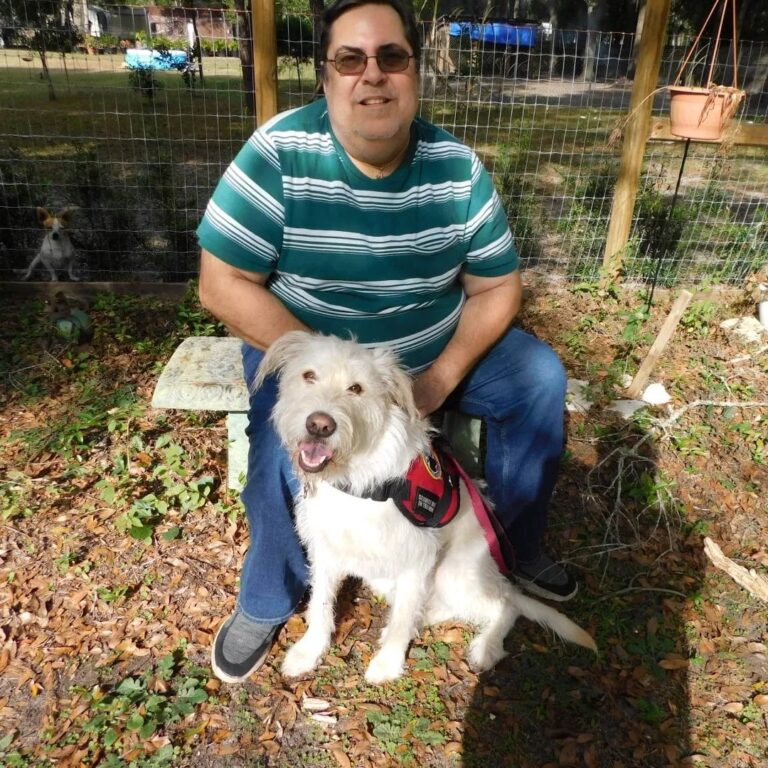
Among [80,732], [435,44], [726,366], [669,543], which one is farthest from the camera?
[435,44]

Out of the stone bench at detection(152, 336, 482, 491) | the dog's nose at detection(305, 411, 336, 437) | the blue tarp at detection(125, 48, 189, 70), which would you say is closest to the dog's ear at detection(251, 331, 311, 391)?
the dog's nose at detection(305, 411, 336, 437)

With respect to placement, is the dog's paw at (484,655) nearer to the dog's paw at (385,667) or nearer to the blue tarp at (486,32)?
the dog's paw at (385,667)

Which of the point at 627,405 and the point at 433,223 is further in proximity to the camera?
the point at 627,405

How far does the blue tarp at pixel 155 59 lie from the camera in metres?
6.45

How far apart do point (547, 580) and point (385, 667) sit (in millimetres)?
848

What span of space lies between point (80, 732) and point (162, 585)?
27.9 inches

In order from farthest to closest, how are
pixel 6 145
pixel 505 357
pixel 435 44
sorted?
pixel 6 145 → pixel 435 44 → pixel 505 357

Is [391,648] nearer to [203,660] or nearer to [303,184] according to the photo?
[203,660]

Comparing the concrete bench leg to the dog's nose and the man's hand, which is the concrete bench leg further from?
the dog's nose

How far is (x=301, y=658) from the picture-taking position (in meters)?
2.46

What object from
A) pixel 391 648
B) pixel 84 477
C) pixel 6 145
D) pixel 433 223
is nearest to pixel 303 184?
pixel 433 223

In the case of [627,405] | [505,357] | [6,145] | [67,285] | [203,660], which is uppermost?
[6,145]

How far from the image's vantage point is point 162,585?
9.16ft

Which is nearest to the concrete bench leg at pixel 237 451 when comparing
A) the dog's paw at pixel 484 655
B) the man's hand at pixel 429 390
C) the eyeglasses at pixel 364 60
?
the man's hand at pixel 429 390
